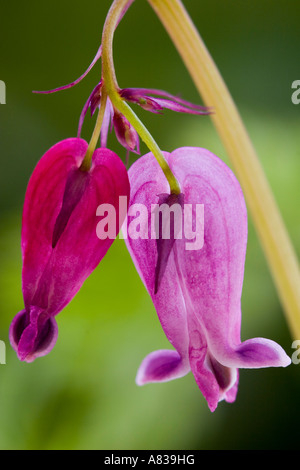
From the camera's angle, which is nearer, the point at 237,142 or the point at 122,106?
the point at 122,106

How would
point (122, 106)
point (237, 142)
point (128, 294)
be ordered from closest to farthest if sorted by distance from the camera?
point (122, 106)
point (237, 142)
point (128, 294)

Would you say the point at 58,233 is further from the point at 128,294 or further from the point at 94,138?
the point at 128,294

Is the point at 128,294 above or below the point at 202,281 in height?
above

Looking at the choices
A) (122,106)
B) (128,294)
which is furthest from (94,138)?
(128,294)

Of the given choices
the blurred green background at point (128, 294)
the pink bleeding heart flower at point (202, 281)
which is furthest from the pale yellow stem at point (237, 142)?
the blurred green background at point (128, 294)

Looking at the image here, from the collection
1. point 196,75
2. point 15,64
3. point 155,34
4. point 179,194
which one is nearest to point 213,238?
point 179,194

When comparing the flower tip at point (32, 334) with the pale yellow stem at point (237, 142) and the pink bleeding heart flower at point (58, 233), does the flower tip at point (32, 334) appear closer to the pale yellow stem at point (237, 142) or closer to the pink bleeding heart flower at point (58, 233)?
the pink bleeding heart flower at point (58, 233)
